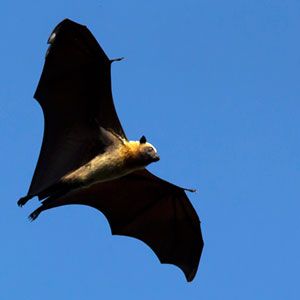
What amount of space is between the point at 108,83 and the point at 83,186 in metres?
2.04

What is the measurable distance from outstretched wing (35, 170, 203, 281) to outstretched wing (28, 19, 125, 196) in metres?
1.63

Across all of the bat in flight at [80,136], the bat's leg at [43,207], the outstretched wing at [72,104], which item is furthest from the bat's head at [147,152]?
the bat's leg at [43,207]

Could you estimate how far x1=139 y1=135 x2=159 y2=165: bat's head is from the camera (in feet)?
60.5

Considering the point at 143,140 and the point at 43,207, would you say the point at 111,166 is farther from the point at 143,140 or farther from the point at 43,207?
the point at 43,207

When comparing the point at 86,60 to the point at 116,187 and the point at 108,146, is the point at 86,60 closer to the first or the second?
the point at 108,146

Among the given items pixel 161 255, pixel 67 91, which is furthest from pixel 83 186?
pixel 161 255

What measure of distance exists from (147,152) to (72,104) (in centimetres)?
194

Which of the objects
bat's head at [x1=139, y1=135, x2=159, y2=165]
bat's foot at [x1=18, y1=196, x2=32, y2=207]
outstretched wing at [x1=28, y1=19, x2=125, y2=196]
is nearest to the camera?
bat's foot at [x1=18, y1=196, x2=32, y2=207]

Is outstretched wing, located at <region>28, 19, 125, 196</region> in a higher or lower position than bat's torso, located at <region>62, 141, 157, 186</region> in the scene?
higher

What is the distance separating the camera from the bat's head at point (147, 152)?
727 inches

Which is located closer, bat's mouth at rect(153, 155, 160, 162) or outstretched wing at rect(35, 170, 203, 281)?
bat's mouth at rect(153, 155, 160, 162)

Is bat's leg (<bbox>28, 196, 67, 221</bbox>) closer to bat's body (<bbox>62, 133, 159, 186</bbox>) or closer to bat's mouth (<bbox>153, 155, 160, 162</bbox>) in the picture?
bat's body (<bbox>62, 133, 159, 186</bbox>)

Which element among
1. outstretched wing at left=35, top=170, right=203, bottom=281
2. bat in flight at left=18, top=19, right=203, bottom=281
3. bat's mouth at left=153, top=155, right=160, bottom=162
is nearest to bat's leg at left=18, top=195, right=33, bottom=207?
bat in flight at left=18, top=19, right=203, bottom=281

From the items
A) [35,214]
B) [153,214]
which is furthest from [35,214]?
[153,214]
